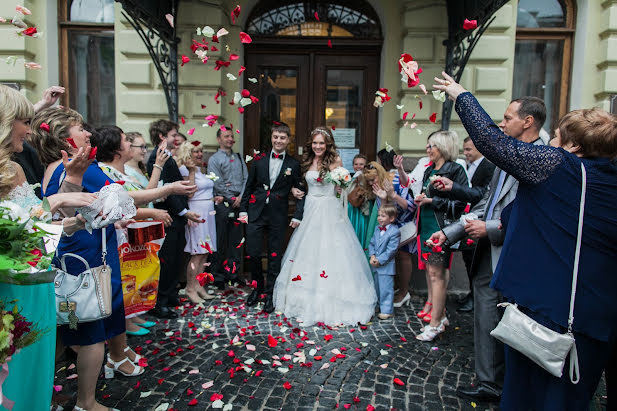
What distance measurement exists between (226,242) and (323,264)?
66.9 inches

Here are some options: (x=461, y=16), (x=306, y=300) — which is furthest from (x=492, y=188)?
(x=461, y=16)

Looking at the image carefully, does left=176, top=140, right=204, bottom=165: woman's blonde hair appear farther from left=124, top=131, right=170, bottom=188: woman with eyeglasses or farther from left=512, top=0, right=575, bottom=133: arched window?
left=512, top=0, right=575, bottom=133: arched window

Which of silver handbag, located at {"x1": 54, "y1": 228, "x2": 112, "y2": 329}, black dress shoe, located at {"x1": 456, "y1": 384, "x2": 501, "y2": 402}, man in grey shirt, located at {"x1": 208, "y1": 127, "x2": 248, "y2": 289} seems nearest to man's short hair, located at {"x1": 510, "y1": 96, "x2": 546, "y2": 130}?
black dress shoe, located at {"x1": 456, "y1": 384, "x2": 501, "y2": 402}

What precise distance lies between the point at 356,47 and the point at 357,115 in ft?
3.37

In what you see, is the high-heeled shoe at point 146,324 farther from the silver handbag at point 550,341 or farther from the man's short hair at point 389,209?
the silver handbag at point 550,341

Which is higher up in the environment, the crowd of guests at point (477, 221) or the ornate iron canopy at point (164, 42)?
the ornate iron canopy at point (164, 42)

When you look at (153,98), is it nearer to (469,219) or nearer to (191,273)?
(191,273)

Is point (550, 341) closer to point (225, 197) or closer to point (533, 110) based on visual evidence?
point (533, 110)

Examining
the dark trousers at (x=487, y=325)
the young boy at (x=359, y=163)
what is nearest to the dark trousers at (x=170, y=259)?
the young boy at (x=359, y=163)

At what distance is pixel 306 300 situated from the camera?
4781 millimetres

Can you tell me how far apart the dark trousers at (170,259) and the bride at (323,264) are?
119 centimetres

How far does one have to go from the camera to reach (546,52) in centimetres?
653

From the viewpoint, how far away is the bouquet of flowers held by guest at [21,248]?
1661 mm

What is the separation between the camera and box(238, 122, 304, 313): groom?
513 cm
